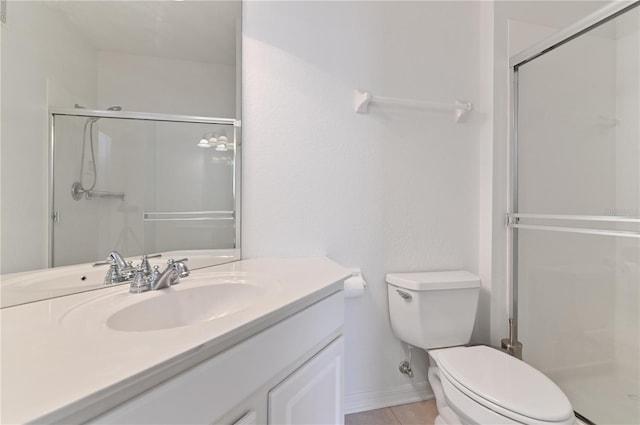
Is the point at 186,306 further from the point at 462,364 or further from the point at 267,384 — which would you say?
the point at 462,364

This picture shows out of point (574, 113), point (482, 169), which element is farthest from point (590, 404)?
point (574, 113)

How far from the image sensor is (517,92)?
1.48 metres

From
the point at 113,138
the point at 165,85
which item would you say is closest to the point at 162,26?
the point at 165,85

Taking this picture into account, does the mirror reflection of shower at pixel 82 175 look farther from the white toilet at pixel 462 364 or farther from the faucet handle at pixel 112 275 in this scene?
the white toilet at pixel 462 364

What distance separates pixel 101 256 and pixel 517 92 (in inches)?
82.5

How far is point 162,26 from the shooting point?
1025 millimetres

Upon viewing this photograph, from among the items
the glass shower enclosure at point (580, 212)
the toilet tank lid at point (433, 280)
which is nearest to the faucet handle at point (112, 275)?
the toilet tank lid at point (433, 280)

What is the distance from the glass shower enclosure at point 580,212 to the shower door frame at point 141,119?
4.85 ft

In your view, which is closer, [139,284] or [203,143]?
[139,284]

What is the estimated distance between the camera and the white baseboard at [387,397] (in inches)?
52.5

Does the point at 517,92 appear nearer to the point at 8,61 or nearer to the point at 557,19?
the point at 557,19

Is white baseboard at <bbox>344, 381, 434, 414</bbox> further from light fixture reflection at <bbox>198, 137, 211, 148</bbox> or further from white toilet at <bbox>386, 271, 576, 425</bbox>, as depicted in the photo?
light fixture reflection at <bbox>198, 137, 211, 148</bbox>

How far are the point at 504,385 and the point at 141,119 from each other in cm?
160

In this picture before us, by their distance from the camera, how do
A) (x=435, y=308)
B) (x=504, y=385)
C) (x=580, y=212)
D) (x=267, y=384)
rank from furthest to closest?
(x=580, y=212), (x=435, y=308), (x=504, y=385), (x=267, y=384)
